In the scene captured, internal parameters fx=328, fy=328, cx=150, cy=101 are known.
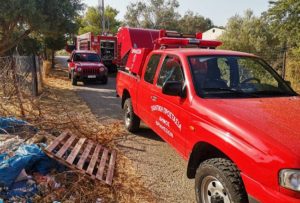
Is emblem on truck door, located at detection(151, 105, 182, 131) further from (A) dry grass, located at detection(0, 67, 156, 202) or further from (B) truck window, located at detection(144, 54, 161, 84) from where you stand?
(A) dry grass, located at detection(0, 67, 156, 202)

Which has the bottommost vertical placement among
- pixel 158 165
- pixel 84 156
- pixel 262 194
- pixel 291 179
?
pixel 158 165

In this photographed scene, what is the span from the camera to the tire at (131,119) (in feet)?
22.1

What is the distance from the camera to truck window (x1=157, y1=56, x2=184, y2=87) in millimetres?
4637

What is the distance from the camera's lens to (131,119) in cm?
681

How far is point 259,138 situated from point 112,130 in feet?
15.4

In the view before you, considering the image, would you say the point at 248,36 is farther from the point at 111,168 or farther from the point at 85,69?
the point at 111,168

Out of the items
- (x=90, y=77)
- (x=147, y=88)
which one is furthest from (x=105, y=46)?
(x=147, y=88)

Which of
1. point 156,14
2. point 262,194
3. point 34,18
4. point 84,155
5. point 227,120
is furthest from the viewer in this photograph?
point 156,14

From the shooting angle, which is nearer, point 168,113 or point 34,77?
point 168,113

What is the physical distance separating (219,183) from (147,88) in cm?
266

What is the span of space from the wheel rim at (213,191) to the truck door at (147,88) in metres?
2.07

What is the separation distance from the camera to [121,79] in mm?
7527

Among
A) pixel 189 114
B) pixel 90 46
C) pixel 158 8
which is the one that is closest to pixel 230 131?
pixel 189 114

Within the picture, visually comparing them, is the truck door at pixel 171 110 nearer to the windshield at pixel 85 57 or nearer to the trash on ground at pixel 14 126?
the trash on ground at pixel 14 126
